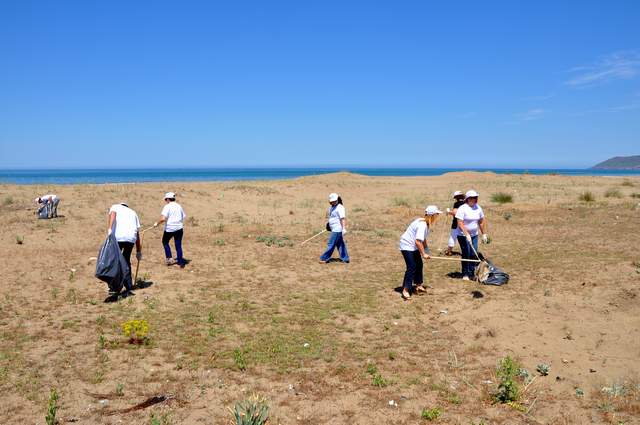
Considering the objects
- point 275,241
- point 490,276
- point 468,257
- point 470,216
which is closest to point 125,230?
point 275,241

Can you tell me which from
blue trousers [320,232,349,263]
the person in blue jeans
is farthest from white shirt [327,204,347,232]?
blue trousers [320,232,349,263]

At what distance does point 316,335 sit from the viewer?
7387mm

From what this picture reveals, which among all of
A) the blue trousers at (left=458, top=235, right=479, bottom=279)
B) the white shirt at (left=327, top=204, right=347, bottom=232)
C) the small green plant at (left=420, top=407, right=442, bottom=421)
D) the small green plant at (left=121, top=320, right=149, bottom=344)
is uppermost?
the white shirt at (left=327, top=204, right=347, bottom=232)

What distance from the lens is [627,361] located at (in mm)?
6281

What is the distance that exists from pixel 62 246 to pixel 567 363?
522 inches

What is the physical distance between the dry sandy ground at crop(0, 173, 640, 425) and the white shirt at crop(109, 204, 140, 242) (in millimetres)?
1132

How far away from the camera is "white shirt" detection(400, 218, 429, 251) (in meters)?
8.77

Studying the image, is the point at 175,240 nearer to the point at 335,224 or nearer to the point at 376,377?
the point at 335,224

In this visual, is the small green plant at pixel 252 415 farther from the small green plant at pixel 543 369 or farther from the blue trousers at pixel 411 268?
the blue trousers at pixel 411 268

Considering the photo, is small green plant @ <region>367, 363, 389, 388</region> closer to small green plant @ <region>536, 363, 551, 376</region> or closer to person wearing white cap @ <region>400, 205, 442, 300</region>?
small green plant @ <region>536, 363, 551, 376</region>

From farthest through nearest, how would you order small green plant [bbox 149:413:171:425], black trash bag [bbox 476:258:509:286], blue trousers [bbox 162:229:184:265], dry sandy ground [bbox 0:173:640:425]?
1. blue trousers [bbox 162:229:184:265]
2. black trash bag [bbox 476:258:509:286]
3. dry sandy ground [bbox 0:173:640:425]
4. small green plant [bbox 149:413:171:425]

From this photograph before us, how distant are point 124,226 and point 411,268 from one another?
546 centimetres

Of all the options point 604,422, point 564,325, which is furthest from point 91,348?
point 564,325

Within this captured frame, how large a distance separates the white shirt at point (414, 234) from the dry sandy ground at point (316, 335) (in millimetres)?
1039
